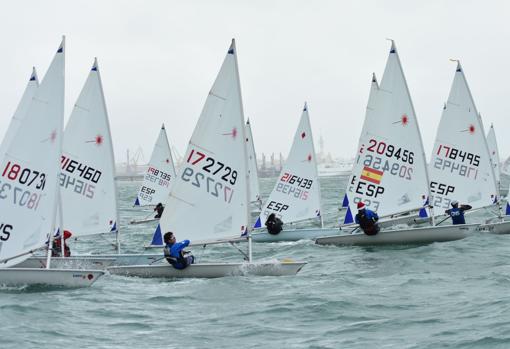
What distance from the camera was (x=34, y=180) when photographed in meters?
15.6

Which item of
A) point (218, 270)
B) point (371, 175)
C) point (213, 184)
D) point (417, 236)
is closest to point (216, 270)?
point (218, 270)

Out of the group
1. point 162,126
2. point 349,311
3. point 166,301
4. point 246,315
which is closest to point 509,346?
point 349,311

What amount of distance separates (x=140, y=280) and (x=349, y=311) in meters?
5.23

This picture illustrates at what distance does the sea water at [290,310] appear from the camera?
37.5 ft

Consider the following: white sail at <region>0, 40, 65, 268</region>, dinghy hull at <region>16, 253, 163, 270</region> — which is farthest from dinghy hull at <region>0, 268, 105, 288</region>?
dinghy hull at <region>16, 253, 163, 270</region>

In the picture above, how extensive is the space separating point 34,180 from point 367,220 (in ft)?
30.8

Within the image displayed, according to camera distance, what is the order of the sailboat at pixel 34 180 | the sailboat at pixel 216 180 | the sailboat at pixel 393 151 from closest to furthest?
1. the sailboat at pixel 34 180
2. the sailboat at pixel 216 180
3. the sailboat at pixel 393 151

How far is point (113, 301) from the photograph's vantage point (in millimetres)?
14383

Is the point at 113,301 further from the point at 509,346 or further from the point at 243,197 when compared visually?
the point at 509,346

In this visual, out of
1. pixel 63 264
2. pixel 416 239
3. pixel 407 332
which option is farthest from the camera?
pixel 416 239

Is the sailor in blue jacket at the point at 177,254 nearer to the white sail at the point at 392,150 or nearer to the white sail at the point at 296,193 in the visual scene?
the white sail at the point at 392,150

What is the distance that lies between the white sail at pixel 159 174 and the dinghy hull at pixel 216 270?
847 inches

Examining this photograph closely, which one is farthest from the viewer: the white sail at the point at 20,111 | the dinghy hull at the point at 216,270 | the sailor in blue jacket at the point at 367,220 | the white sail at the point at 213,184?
the white sail at the point at 20,111

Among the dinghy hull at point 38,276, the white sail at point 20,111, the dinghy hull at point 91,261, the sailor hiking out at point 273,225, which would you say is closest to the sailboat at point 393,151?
the sailor hiking out at point 273,225
